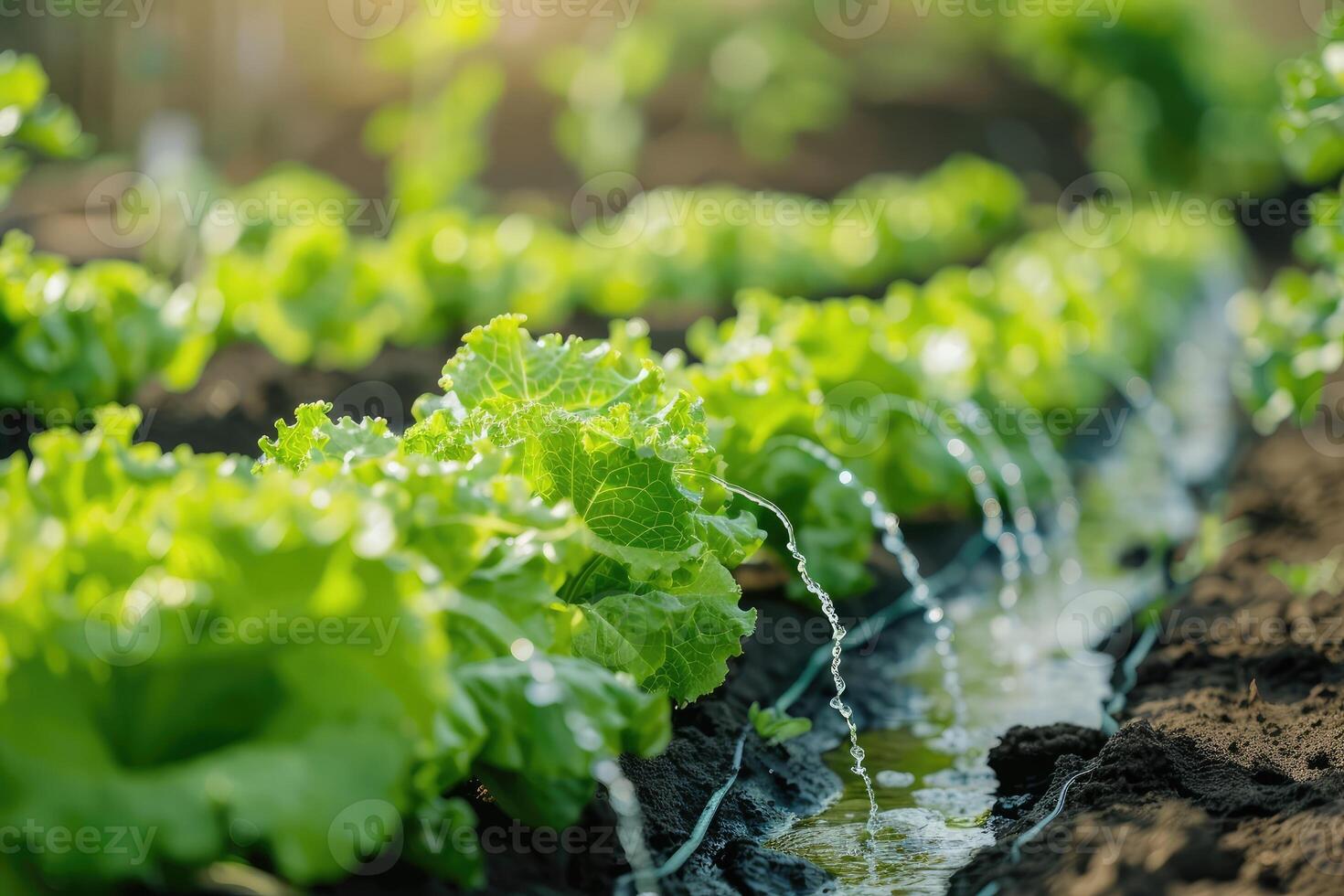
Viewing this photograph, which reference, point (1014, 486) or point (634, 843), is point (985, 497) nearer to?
point (1014, 486)

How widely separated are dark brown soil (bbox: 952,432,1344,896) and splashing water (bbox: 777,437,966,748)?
0.59 meters

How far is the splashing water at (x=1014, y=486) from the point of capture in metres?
6.48

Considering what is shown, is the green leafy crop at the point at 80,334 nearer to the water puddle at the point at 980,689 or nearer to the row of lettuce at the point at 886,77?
the water puddle at the point at 980,689

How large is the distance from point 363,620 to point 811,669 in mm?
2769

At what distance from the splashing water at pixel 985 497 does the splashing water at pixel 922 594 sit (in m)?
0.49

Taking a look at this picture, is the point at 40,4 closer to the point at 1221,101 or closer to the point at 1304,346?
the point at 1304,346

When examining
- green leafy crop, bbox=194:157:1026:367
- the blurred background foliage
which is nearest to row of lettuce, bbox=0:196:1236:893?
green leafy crop, bbox=194:157:1026:367

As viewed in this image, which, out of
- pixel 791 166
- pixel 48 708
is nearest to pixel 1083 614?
pixel 48 708

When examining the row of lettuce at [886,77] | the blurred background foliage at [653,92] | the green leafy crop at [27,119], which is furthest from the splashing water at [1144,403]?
the row of lettuce at [886,77]

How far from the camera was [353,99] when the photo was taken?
21.2 m

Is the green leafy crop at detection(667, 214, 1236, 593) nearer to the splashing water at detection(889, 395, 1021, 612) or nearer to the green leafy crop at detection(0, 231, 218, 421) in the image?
the splashing water at detection(889, 395, 1021, 612)

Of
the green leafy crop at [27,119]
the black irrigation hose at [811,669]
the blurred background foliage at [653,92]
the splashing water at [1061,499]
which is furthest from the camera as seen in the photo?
the blurred background foliage at [653,92]

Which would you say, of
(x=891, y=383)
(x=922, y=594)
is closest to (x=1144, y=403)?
(x=891, y=383)

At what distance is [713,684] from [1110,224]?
475 inches
